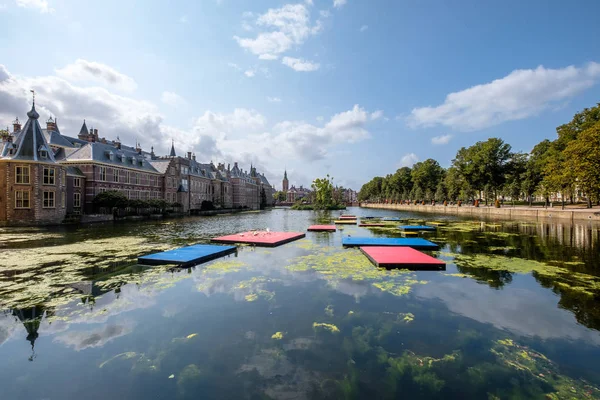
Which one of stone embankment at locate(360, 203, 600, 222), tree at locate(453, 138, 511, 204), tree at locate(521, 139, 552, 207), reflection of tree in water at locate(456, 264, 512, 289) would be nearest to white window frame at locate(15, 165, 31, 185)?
reflection of tree in water at locate(456, 264, 512, 289)

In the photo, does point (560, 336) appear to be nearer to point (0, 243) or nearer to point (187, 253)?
point (187, 253)

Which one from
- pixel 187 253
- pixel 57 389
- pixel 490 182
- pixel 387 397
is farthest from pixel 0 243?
pixel 490 182

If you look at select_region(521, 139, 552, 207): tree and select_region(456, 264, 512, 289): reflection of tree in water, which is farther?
select_region(521, 139, 552, 207): tree

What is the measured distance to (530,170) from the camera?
2505 inches

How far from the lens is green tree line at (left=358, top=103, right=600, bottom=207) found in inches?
1496

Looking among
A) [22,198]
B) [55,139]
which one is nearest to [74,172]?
[55,139]

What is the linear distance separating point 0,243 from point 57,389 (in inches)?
877

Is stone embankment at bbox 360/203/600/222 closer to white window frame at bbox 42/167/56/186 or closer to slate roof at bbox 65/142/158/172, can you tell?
slate roof at bbox 65/142/158/172

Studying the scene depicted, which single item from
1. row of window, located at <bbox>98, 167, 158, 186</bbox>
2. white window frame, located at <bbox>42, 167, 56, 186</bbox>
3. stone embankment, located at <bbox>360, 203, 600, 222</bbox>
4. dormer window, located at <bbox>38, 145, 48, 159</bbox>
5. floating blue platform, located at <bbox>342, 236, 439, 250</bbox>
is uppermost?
dormer window, located at <bbox>38, 145, 48, 159</bbox>

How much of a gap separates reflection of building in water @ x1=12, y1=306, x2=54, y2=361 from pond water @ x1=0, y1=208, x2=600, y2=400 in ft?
0.14

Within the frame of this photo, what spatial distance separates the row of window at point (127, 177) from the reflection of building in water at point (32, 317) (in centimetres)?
4486

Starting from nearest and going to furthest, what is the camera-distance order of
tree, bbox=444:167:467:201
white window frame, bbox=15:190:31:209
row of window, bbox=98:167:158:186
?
1. white window frame, bbox=15:190:31:209
2. row of window, bbox=98:167:158:186
3. tree, bbox=444:167:467:201

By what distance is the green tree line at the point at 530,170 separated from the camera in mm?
38000

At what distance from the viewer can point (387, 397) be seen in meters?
4.55
